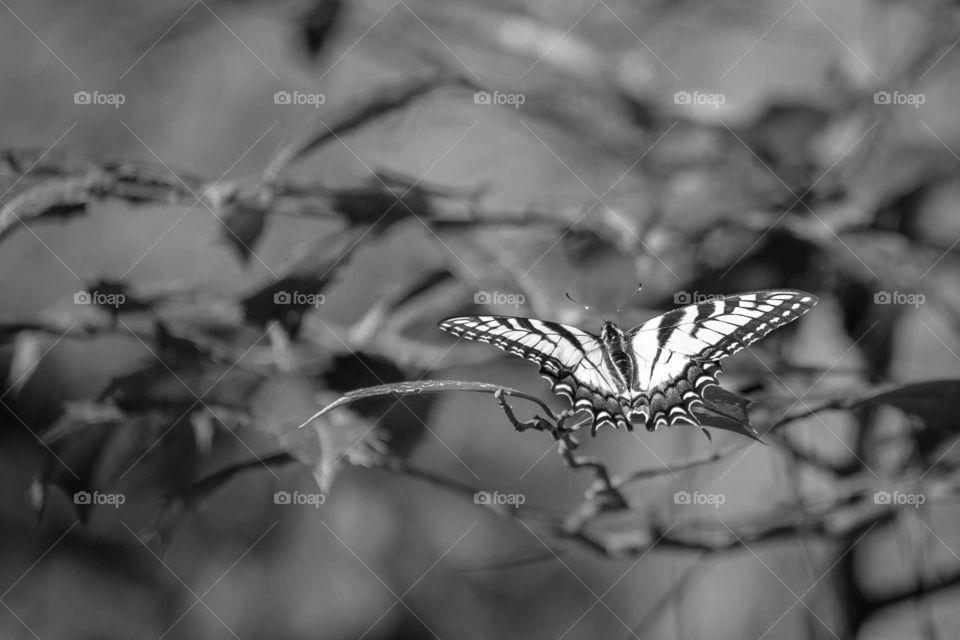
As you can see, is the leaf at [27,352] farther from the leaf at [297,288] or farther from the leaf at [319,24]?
the leaf at [319,24]

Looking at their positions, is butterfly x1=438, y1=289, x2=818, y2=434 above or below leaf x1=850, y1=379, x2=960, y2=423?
above

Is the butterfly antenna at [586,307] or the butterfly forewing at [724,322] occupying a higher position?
the butterfly antenna at [586,307]

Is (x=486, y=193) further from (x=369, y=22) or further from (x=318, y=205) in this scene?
(x=369, y=22)

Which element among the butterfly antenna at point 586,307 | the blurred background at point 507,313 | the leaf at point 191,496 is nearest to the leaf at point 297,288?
the blurred background at point 507,313

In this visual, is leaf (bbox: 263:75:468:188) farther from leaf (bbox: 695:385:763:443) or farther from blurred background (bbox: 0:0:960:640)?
leaf (bbox: 695:385:763:443)

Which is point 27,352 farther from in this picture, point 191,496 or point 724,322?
point 724,322

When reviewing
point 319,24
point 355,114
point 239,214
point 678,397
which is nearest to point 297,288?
point 239,214

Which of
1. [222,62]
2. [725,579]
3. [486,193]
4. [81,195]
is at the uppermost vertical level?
[222,62]

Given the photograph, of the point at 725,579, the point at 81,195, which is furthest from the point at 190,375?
the point at 725,579

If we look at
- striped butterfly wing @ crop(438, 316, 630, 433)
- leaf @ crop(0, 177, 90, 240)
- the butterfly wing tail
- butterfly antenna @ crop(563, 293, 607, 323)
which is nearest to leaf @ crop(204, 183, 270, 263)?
leaf @ crop(0, 177, 90, 240)
